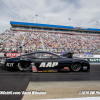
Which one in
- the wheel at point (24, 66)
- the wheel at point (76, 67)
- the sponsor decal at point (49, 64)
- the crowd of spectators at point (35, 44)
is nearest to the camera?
the sponsor decal at point (49, 64)

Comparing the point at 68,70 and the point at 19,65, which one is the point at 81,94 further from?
the point at 19,65

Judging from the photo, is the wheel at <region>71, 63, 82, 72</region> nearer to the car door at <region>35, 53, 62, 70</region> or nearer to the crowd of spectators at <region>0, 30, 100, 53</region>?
the car door at <region>35, 53, 62, 70</region>

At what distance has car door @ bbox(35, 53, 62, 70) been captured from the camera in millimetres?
5105

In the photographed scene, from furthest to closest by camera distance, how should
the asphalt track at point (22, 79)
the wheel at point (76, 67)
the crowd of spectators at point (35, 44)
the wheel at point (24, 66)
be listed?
the crowd of spectators at point (35, 44) → the wheel at point (76, 67) → the wheel at point (24, 66) → the asphalt track at point (22, 79)

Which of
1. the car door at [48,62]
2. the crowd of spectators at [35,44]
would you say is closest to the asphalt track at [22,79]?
the car door at [48,62]

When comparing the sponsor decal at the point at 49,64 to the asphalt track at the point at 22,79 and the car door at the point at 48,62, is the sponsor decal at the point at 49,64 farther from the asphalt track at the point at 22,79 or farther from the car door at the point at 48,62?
the asphalt track at the point at 22,79

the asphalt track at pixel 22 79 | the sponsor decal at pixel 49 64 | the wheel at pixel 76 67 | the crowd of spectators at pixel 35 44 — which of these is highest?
the crowd of spectators at pixel 35 44

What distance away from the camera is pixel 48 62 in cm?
514

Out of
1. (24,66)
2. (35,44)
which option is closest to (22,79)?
(24,66)

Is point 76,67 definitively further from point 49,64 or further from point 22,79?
point 22,79

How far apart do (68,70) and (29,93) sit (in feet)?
10.5

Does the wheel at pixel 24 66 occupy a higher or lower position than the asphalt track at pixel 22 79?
higher

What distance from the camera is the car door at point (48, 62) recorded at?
16.8 ft

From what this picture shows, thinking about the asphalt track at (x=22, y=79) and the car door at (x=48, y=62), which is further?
the car door at (x=48, y=62)
